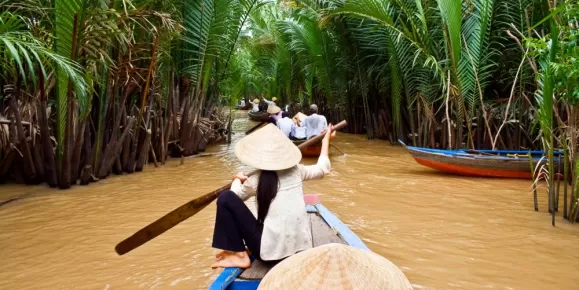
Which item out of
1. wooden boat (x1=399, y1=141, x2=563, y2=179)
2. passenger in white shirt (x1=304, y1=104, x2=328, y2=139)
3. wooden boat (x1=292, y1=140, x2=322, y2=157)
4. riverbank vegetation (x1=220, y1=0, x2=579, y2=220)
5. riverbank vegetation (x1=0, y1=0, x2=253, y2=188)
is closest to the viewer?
riverbank vegetation (x1=220, y1=0, x2=579, y2=220)

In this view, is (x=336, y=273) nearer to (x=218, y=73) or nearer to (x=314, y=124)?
(x=314, y=124)

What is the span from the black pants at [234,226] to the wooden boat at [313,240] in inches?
5.5

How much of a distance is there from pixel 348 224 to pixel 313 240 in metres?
1.74

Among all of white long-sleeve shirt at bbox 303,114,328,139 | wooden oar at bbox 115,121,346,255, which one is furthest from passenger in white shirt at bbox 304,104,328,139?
wooden oar at bbox 115,121,346,255

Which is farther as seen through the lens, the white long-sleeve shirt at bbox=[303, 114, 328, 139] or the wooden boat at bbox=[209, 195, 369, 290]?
the white long-sleeve shirt at bbox=[303, 114, 328, 139]

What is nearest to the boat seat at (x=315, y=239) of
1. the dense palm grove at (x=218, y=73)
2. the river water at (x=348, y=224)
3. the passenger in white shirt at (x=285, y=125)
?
the river water at (x=348, y=224)

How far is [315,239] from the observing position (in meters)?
3.08

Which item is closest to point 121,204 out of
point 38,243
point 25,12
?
point 38,243

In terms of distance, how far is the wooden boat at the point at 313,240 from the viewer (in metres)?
2.39

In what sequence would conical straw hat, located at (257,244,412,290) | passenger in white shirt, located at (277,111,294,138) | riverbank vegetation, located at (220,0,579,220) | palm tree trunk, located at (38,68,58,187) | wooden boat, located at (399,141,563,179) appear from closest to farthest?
1. conical straw hat, located at (257,244,412,290)
2. riverbank vegetation, located at (220,0,579,220)
3. palm tree trunk, located at (38,68,58,187)
4. wooden boat, located at (399,141,563,179)
5. passenger in white shirt, located at (277,111,294,138)

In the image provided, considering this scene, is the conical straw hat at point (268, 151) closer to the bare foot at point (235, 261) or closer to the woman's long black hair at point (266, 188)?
the woman's long black hair at point (266, 188)

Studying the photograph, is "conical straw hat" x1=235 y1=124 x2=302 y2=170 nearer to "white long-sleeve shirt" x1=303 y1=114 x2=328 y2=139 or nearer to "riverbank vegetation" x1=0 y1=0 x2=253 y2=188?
"riverbank vegetation" x1=0 y1=0 x2=253 y2=188

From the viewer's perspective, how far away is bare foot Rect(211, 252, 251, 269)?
257cm

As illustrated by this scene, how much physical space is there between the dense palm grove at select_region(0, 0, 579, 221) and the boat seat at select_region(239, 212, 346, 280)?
6.14ft
